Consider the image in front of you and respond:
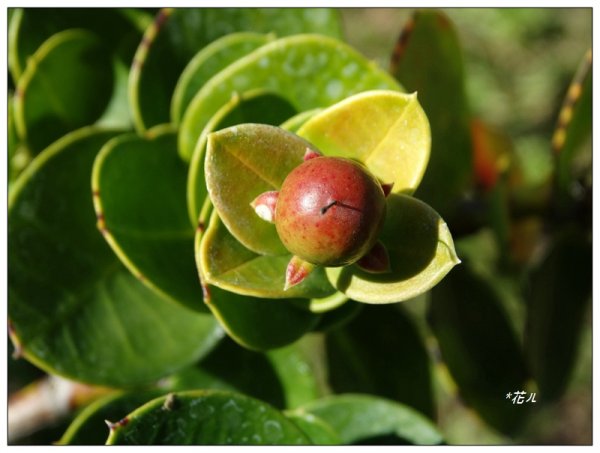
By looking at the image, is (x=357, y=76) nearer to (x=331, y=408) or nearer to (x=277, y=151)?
(x=277, y=151)

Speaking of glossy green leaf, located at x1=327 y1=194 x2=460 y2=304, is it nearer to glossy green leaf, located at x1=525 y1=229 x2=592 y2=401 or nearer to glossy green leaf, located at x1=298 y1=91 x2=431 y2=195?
glossy green leaf, located at x1=298 y1=91 x2=431 y2=195

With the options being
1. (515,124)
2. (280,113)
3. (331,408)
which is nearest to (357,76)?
(280,113)

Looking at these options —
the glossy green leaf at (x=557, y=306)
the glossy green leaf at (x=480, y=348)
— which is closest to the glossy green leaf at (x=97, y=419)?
the glossy green leaf at (x=480, y=348)

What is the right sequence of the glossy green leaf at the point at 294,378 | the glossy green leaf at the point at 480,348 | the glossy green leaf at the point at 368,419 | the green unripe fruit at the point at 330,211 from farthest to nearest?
1. the glossy green leaf at the point at 480,348
2. the glossy green leaf at the point at 294,378
3. the glossy green leaf at the point at 368,419
4. the green unripe fruit at the point at 330,211

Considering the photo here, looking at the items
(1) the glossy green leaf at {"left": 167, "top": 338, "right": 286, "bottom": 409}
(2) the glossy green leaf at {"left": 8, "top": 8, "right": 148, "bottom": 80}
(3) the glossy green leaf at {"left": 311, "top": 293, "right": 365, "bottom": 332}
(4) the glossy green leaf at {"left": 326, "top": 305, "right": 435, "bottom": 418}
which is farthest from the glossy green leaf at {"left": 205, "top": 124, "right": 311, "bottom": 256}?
(4) the glossy green leaf at {"left": 326, "top": 305, "right": 435, "bottom": 418}

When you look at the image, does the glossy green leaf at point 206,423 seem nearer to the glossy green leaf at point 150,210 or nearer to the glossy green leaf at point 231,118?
the glossy green leaf at point 150,210
